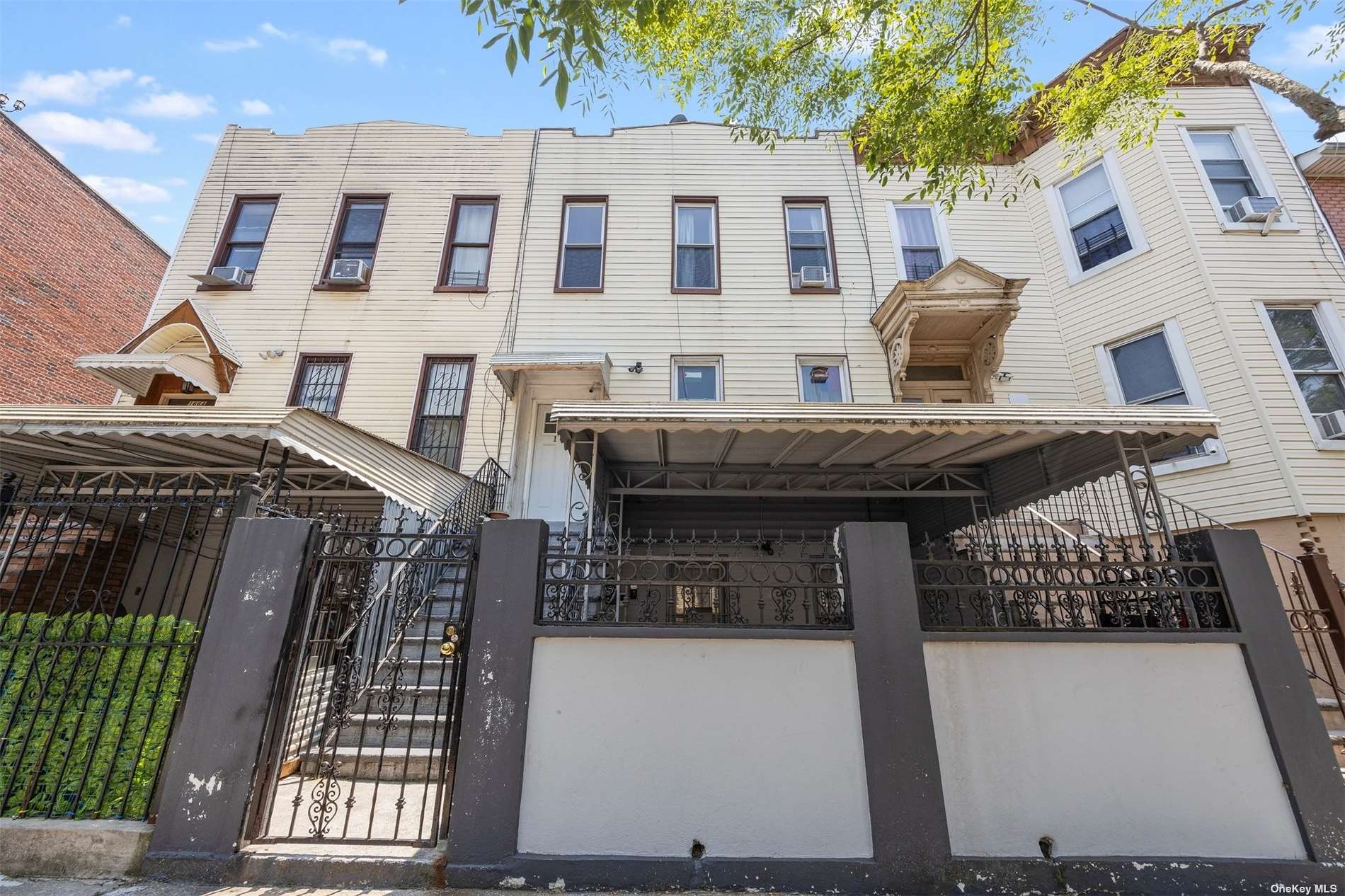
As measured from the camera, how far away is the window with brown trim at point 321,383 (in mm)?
9609

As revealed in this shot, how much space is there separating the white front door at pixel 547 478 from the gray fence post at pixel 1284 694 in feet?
24.7

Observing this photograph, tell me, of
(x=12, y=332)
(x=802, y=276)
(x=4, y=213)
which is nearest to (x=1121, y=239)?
(x=802, y=276)

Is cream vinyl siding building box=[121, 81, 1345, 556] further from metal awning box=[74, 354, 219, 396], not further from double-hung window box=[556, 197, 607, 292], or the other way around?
metal awning box=[74, 354, 219, 396]

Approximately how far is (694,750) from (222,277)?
11.7 meters

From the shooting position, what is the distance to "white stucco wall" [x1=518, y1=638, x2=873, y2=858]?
11.5 ft

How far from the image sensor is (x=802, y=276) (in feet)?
34.2

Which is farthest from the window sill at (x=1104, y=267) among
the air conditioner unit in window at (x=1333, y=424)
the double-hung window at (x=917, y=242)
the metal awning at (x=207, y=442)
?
the metal awning at (x=207, y=442)

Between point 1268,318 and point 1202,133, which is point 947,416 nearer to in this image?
point 1268,318

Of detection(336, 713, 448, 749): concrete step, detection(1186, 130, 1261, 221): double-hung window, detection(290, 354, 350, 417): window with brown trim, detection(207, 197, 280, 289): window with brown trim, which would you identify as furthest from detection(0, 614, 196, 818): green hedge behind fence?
detection(1186, 130, 1261, 221): double-hung window

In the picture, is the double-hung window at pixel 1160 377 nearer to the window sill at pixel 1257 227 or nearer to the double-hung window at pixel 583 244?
the window sill at pixel 1257 227

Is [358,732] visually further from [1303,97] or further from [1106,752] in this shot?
[1303,97]

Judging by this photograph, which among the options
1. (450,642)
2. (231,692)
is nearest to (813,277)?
(450,642)

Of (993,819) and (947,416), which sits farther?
(947,416)

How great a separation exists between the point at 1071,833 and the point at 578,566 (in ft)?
11.8
